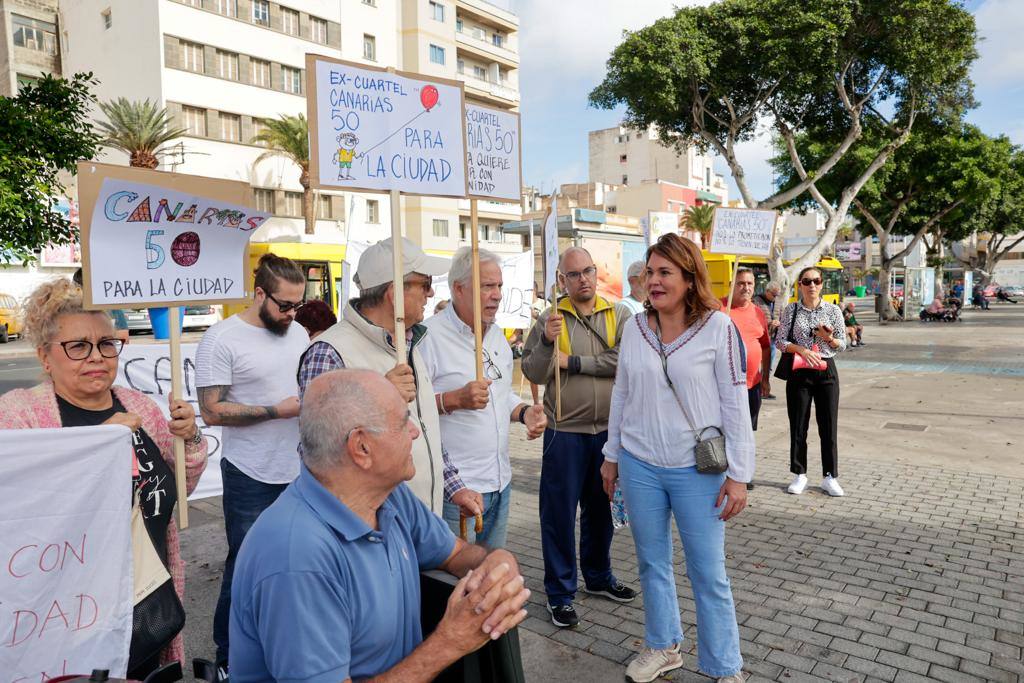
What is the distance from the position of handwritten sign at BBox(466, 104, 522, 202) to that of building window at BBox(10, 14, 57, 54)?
4368cm

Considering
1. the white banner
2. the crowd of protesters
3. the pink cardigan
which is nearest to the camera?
the crowd of protesters

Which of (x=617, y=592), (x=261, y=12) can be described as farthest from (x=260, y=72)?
(x=617, y=592)

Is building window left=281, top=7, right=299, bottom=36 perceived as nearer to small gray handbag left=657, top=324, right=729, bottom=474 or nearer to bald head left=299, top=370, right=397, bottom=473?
small gray handbag left=657, top=324, right=729, bottom=474

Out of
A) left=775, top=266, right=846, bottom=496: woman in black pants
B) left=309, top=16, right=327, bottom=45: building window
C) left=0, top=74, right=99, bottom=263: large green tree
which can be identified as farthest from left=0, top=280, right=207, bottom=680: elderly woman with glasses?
left=309, top=16, right=327, bottom=45: building window

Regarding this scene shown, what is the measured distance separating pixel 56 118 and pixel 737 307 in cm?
779

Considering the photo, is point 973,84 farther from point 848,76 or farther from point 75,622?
point 75,622

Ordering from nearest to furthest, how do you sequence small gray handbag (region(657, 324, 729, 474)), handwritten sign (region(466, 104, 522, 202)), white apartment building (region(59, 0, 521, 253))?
1. small gray handbag (region(657, 324, 729, 474))
2. handwritten sign (region(466, 104, 522, 202))
3. white apartment building (region(59, 0, 521, 253))

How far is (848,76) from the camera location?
22250 mm

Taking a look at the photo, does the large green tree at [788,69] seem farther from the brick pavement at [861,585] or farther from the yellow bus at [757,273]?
the brick pavement at [861,585]

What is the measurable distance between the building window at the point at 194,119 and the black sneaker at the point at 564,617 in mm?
33438

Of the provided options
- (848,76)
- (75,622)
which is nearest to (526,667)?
(75,622)

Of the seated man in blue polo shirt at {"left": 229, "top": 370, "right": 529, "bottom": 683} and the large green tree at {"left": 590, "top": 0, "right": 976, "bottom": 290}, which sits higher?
the large green tree at {"left": 590, "top": 0, "right": 976, "bottom": 290}

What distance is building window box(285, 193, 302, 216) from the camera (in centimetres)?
3616

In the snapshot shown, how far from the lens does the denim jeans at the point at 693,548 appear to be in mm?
3100
